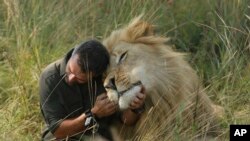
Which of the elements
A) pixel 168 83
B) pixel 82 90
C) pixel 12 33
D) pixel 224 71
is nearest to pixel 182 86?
pixel 168 83

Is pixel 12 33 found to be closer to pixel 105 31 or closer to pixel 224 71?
pixel 105 31

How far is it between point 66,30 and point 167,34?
0.88 metres

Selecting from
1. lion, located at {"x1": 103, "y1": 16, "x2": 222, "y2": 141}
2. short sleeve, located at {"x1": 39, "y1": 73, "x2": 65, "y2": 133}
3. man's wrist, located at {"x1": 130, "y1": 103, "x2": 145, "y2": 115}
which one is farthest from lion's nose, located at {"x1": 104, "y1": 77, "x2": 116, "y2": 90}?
short sleeve, located at {"x1": 39, "y1": 73, "x2": 65, "y2": 133}

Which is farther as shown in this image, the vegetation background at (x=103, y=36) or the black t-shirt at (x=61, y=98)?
the vegetation background at (x=103, y=36)

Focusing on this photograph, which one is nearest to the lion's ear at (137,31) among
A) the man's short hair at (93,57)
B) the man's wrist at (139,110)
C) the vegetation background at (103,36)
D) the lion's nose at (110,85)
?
the man's short hair at (93,57)

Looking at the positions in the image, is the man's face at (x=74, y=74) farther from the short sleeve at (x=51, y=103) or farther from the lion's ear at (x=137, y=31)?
the lion's ear at (x=137, y=31)

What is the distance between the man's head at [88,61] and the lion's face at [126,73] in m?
0.08

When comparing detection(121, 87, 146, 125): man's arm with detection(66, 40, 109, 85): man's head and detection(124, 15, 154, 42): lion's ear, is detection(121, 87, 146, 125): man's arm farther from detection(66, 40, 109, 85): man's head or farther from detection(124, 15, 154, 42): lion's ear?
detection(124, 15, 154, 42): lion's ear

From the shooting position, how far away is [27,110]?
18.8 ft

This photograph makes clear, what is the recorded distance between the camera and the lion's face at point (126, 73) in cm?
458

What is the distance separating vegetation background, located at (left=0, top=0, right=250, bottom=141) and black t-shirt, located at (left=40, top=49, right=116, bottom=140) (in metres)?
0.45

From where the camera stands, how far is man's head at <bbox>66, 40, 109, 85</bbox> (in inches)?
185

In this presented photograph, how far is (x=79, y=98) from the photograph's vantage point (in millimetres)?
5039

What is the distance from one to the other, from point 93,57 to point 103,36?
166 centimetres
